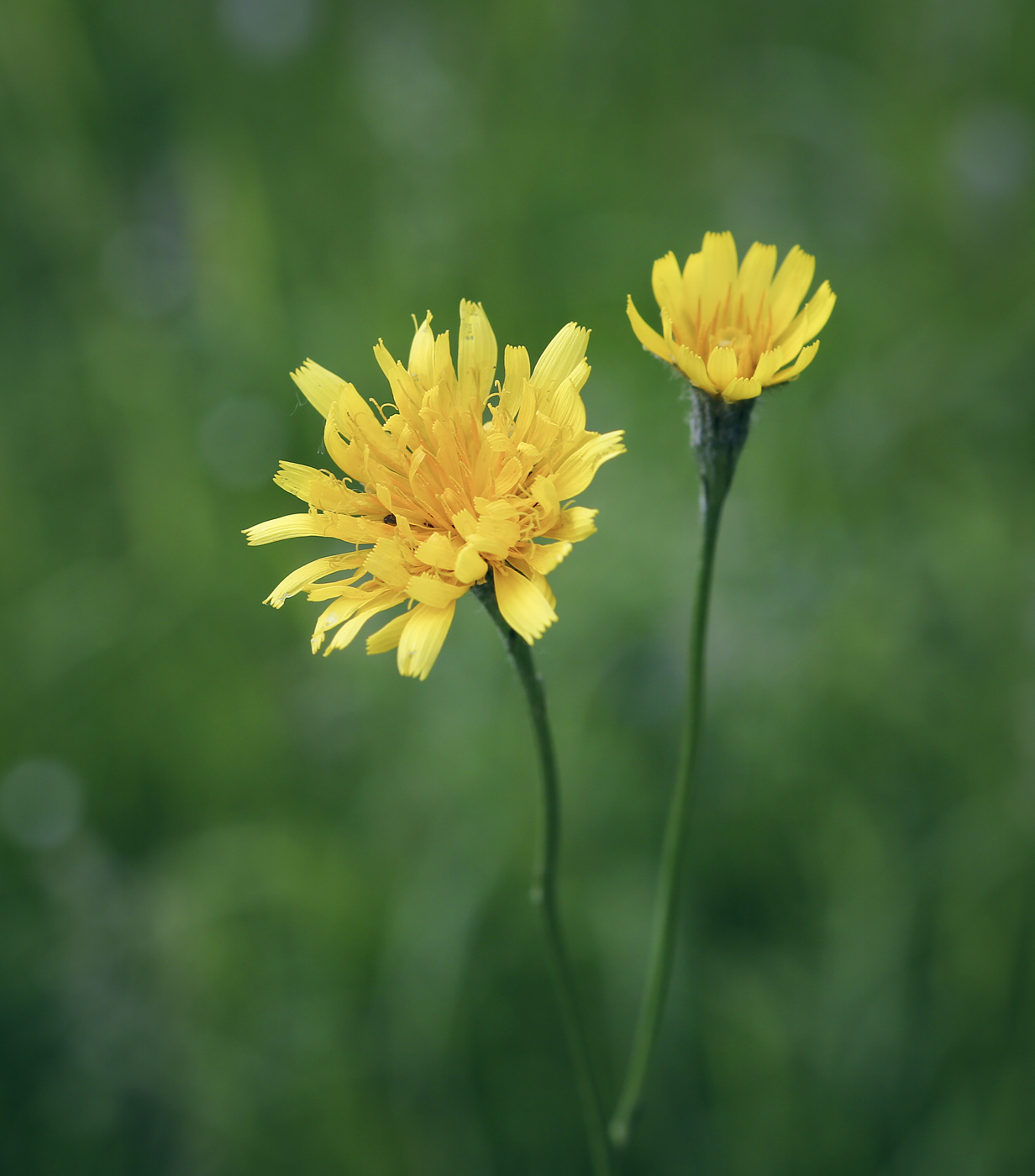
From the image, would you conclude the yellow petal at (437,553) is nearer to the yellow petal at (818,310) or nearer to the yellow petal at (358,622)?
the yellow petal at (358,622)

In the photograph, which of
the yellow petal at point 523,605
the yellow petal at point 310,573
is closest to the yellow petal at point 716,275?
the yellow petal at point 523,605

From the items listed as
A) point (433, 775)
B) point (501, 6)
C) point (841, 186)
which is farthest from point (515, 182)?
point (433, 775)

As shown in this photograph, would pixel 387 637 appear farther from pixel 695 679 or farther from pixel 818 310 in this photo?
pixel 818 310

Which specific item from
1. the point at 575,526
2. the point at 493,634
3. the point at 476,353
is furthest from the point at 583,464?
the point at 493,634

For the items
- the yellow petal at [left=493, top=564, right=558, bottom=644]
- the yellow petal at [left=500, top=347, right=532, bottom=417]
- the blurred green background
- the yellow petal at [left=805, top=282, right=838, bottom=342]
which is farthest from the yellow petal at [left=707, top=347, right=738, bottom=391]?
the blurred green background

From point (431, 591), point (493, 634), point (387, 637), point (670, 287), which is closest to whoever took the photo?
point (431, 591)

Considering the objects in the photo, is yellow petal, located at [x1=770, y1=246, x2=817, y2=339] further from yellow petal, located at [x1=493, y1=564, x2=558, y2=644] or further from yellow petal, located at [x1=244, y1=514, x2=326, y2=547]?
yellow petal, located at [x1=244, y1=514, x2=326, y2=547]
